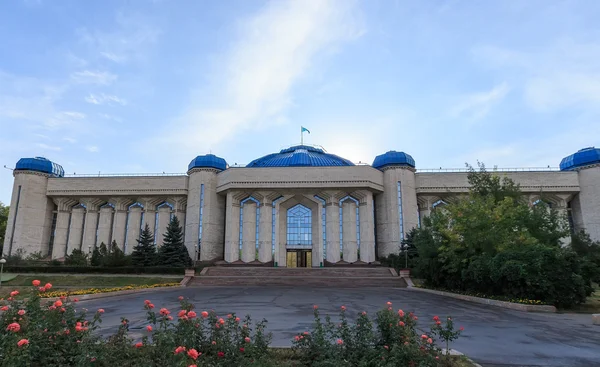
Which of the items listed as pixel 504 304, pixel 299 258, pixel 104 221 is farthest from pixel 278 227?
pixel 504 304

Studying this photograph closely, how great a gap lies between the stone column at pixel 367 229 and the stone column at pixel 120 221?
24059mm

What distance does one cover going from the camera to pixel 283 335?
24.9ft

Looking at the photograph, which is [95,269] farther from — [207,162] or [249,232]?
[207,162]

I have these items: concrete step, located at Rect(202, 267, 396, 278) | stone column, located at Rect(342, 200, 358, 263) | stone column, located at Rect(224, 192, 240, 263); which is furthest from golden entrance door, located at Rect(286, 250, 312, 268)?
concrete step, located at Rect(202, 267, 396, 278)

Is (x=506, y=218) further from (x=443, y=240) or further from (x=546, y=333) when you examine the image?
(x=546, y=333)

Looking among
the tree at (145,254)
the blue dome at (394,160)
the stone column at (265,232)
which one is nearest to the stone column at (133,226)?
the tree at (145,254)

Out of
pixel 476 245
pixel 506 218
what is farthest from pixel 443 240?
pixel 506 218

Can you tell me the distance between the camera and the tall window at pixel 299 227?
36.3 metres

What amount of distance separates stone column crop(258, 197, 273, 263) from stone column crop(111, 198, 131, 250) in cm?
1462

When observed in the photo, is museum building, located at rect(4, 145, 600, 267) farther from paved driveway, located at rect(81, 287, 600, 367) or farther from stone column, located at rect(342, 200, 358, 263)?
paved driveway, located at rect(81, 287, 600, 367)

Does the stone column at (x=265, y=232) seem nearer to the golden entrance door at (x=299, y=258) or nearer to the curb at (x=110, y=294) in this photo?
the golden entrance door at (x=299, y=258)

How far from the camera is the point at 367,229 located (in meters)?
34.0

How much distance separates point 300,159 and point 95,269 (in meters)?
22.9

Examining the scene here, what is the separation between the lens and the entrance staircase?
24.4 m
